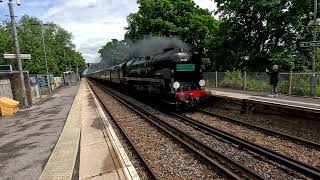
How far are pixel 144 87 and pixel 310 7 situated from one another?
13.0 metres

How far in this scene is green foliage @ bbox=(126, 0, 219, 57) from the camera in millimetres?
32844

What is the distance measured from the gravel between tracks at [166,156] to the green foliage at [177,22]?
22.6 meters

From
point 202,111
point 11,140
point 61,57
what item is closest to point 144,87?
point 202,111

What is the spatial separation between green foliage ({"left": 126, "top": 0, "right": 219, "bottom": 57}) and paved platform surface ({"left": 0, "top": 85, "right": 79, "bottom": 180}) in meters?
20.7

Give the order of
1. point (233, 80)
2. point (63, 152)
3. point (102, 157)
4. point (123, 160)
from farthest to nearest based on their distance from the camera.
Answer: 1. point (233, 80)
2. point (63, 152)
3. point (102, 157)
4. point (123, 160)

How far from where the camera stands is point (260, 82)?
17.9 meters

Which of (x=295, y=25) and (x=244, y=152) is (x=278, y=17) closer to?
(x=295, y=25)

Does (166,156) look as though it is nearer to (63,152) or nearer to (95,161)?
(95,161)

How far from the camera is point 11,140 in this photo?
10.5 meters

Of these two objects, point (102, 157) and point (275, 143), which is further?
point (275, 143)

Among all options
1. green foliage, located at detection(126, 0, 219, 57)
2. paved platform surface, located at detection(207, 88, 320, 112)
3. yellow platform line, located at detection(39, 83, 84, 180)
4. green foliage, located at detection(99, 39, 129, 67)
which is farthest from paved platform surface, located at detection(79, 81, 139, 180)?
green foliage, located at detection(99, 39, 129, 67)

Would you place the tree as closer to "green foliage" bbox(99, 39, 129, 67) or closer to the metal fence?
the metal fence

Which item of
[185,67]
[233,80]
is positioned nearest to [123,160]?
[185,67]

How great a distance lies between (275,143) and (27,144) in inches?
315
